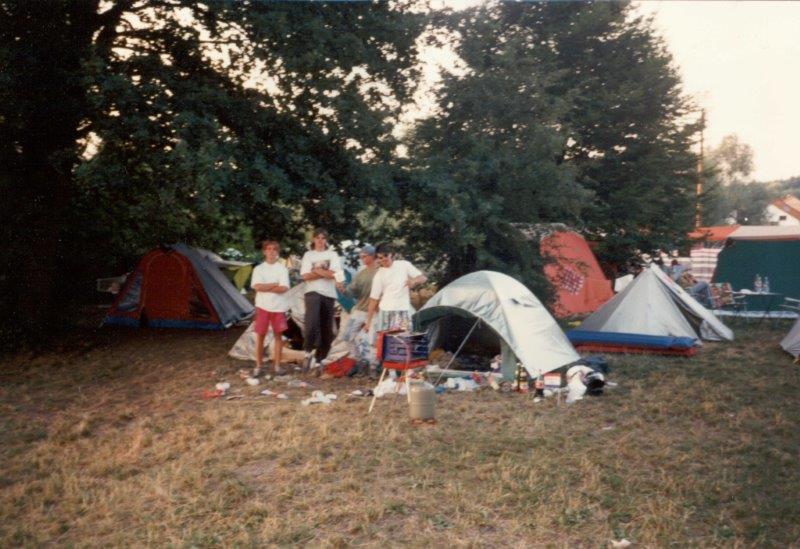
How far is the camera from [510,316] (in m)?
8.62

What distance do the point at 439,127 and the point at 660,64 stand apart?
9.64m

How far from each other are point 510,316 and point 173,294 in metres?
7.15

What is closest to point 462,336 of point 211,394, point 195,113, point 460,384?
point 460,384

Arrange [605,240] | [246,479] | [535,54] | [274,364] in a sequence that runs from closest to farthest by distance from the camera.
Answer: [246,479], [274,364], [535,54], [605,240]

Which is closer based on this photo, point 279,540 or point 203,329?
point 279,540

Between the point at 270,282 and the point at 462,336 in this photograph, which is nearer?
the point at 270,282

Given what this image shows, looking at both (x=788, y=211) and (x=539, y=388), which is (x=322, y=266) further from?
(x=788, y=211)

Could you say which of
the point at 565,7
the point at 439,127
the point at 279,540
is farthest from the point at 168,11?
the point at 565,7

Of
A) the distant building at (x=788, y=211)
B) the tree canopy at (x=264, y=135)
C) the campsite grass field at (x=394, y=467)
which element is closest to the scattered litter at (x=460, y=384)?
the campsite grass field at (x=394, y=467)

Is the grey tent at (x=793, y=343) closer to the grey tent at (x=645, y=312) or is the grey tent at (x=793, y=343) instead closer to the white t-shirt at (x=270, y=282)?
the grey tent at (x=645, y=312)

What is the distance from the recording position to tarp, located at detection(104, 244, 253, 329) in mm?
12562

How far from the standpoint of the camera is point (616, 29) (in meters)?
19.5

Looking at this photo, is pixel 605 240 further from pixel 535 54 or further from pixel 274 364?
pixel 274 364

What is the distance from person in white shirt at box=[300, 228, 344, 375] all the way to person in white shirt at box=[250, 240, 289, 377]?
35 centimetres
